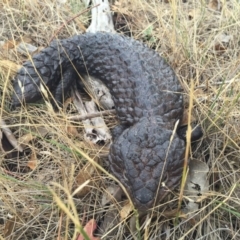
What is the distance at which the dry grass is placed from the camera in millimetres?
2150

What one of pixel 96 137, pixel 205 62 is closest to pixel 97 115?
pixel 96 137

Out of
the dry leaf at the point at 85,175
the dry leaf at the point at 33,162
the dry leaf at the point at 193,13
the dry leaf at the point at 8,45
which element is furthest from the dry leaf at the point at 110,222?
the dry leaf at the point at 193,13

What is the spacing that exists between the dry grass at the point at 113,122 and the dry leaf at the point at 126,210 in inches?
2.0

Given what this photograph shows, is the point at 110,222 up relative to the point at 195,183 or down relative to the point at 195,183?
down

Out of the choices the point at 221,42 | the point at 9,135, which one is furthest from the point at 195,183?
the point at 221,42

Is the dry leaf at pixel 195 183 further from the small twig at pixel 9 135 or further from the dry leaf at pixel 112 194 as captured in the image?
the small twig at pixel 9 135

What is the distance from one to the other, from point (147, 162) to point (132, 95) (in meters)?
0.56

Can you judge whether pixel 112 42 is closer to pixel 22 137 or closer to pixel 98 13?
pixel 98 13

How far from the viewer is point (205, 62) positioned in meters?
2.89

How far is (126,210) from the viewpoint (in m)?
2.14

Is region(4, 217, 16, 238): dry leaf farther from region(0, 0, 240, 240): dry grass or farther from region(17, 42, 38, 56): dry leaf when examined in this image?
region(17, 42, 38, 56): dry leaf

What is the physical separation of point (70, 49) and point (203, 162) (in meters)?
1.08

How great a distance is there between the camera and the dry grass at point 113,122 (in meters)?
2.15

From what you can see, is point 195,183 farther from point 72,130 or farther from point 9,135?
point 9,135
